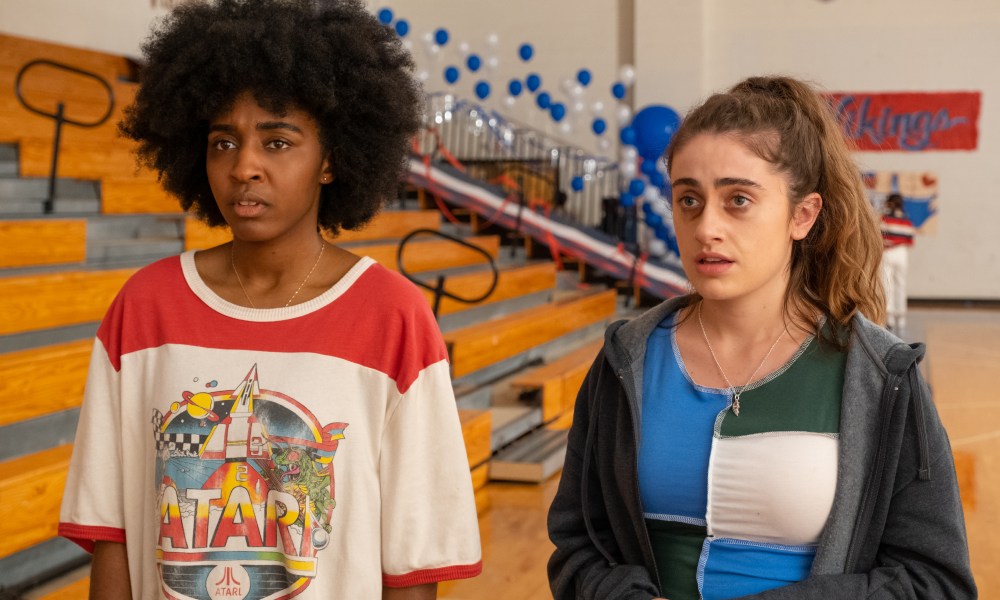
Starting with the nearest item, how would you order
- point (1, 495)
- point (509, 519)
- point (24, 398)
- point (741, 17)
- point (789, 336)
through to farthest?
point (789, 336), point (1, 495), point (24, 398), point (509, 519), point (741, 17)

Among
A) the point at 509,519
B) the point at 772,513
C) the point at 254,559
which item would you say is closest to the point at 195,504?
the point at 254,559

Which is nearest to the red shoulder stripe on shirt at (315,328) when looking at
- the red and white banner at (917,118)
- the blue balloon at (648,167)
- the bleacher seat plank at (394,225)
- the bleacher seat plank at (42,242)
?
the bleacher seat plank at (42,242)

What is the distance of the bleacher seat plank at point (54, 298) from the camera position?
323cm

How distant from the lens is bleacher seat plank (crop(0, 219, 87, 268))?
3.62m

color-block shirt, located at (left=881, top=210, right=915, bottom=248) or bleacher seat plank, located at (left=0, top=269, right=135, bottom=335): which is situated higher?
bleacher seat plank, located at (left=0, top=269, right=135, bottom=335)

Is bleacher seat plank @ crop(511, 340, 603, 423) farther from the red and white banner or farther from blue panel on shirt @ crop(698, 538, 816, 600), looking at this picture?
the red and white banner

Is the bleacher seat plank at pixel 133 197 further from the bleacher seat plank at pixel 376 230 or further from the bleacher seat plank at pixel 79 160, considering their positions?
the bleacher seat plank at pixel 376 230

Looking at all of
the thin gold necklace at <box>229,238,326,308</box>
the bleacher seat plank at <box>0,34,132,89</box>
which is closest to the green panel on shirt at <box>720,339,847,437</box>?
the thin gold necklace at <box>229,238,326,308</box>

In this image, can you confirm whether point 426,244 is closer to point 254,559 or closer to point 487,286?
point 487,286

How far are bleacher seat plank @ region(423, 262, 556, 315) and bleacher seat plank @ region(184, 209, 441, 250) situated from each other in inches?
20.9

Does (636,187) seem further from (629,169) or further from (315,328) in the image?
(315,328)

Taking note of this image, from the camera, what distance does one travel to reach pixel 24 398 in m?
2.96

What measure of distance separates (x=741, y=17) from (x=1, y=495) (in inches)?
421

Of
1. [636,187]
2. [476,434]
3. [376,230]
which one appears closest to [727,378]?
[476,434]
